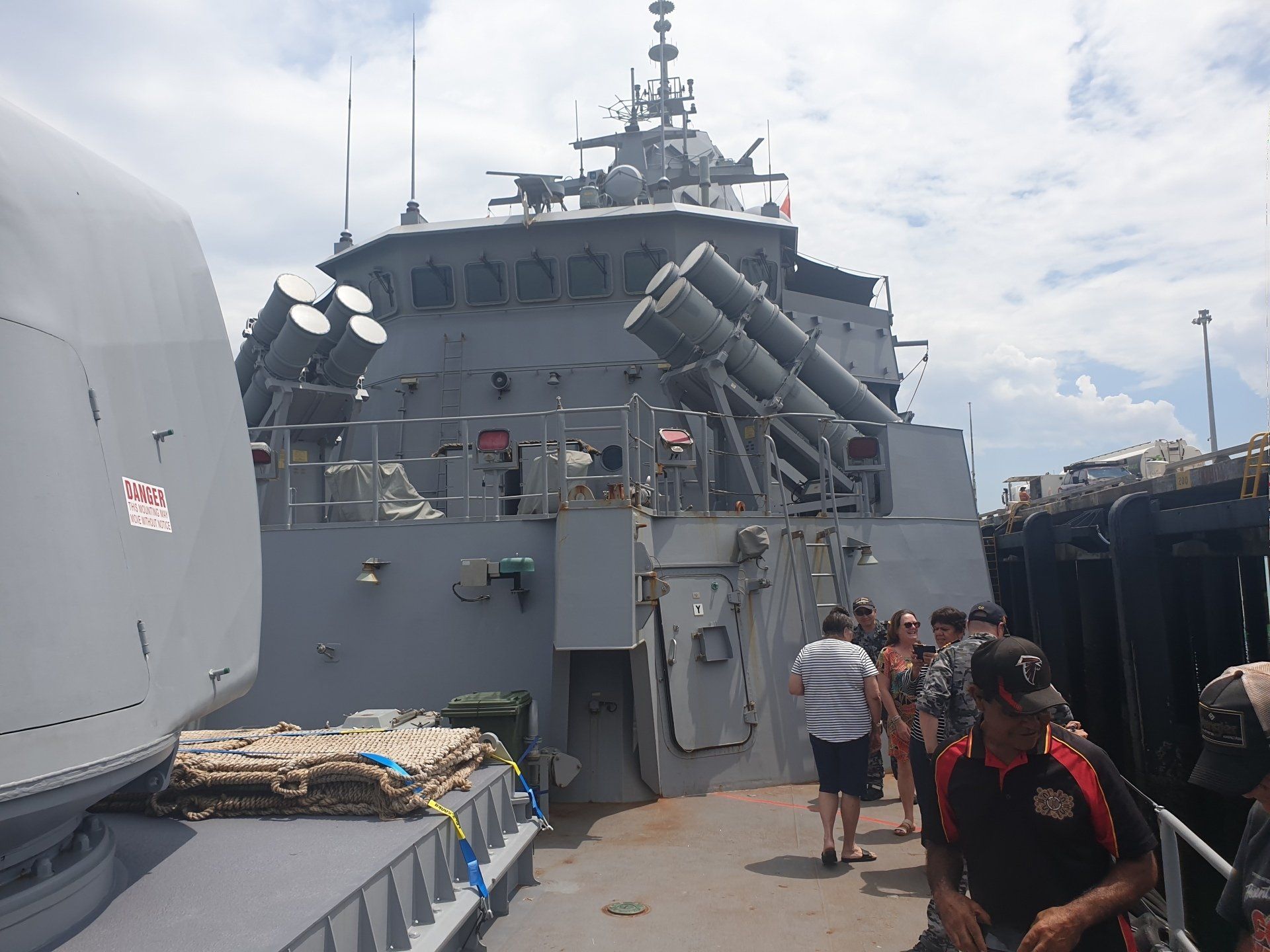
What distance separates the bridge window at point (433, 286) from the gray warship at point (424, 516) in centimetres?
3

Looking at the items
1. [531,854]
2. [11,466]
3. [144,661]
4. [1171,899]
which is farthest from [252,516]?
[1171,899]

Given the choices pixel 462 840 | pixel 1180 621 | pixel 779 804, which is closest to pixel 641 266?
pixel 779 804

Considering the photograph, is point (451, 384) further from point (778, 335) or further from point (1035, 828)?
point (1035, 828)

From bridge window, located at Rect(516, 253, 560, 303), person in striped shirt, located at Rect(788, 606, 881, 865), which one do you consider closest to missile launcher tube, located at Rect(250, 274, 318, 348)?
bridge window, located at Rect(516, 253, 560, 303)

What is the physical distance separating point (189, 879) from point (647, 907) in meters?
2.39

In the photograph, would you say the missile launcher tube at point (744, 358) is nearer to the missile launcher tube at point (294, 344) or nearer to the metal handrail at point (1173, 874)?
the missile launcher tube at point (294, 344)

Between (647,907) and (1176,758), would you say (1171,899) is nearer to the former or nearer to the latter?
(647,907)

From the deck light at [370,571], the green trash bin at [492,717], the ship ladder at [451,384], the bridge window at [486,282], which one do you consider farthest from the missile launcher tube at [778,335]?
the green trash bin at [492,717]

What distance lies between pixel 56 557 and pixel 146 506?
39cm

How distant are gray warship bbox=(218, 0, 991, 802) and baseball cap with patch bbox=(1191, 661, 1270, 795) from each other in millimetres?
4384

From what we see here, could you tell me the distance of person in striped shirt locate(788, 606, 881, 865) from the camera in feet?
17.0

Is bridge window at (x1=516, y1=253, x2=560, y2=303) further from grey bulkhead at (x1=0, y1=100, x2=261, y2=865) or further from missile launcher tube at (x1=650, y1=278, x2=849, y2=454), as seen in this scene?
grey bulkhead at (x1=0, y1=100, x2=261, y2=865)

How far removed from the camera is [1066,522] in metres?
12.0

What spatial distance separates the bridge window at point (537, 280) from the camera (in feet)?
34.5
